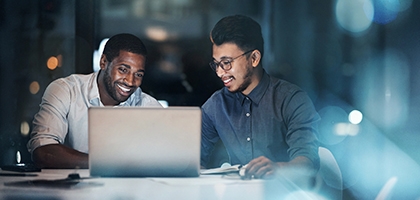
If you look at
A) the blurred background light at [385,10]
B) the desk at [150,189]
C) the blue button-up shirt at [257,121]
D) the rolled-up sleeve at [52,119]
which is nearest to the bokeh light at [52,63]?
the rolled-up sleeve at [52,119]

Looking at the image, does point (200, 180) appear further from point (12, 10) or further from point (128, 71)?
point (12, 10)

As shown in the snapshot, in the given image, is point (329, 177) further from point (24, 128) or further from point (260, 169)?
point (24, 128)

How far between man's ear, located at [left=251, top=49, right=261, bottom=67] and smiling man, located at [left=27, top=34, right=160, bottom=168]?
28.8 inches

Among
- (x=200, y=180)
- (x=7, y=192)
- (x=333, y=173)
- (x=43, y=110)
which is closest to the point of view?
(x=7, y=192)

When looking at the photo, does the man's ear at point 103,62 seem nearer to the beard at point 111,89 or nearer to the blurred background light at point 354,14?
the beard at point 111,89

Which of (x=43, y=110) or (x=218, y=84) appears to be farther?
(x=218, y=84)

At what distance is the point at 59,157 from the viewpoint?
2.13 metres

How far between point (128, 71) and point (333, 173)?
150 centimetres

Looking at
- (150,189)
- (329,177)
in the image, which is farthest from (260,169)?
(329,177)

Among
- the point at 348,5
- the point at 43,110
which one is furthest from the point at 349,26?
the point at 43,110

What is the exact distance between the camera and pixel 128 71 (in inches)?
115

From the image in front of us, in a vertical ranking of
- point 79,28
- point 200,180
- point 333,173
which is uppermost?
point 79,28

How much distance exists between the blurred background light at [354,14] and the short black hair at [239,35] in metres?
1.07

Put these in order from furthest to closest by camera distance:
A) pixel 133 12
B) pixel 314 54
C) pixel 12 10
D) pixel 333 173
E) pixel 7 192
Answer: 1. pixel 314 54
2. pixel 133 12
3. pixel 12 10
4. pixel 333 173
5. pixel 7 192
